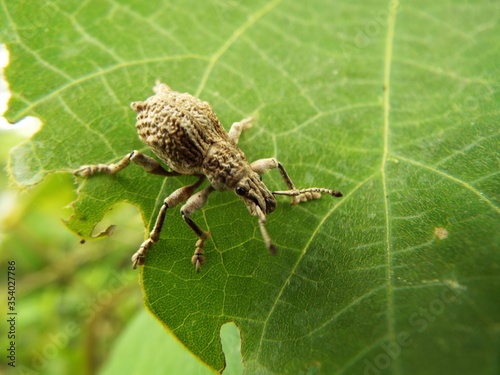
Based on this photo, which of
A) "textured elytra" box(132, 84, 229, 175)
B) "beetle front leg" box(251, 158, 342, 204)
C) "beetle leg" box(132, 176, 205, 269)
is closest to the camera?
"beetle leg" box(132, 176, 205, 269)

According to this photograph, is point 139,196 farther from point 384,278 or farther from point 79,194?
point 384,278

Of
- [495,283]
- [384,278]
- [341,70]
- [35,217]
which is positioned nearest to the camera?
[495,283]

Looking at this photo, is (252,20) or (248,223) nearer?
(248,223)

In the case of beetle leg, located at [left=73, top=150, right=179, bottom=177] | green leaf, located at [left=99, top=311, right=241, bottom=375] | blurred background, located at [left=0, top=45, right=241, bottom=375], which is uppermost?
beetle leg, located at [left=73, top=150, right=179, bottom=177]

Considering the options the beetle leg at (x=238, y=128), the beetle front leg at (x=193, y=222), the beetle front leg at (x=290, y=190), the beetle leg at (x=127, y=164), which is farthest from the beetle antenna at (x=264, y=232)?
the beetle leg at (x=127, y=164)

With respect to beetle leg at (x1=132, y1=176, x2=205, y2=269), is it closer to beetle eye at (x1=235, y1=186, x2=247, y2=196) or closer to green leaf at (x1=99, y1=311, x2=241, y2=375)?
beetle eye at (x1=235, y1=186, x2=247, y2=196)

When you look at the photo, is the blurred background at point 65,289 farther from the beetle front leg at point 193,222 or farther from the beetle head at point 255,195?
the beetle head at point 255,195

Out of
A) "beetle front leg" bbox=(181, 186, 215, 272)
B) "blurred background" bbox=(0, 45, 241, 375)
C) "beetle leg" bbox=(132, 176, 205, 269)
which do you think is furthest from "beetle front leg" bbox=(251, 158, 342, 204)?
"blurred background" bbox=(0, 45, 241, 375)

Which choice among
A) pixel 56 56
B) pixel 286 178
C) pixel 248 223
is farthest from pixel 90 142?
pixel 286 178
